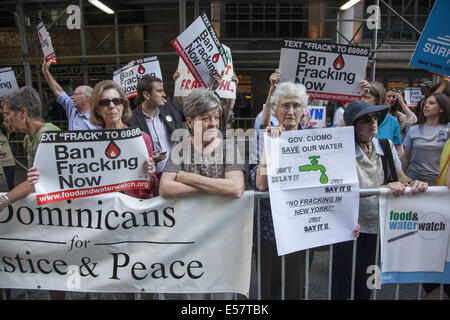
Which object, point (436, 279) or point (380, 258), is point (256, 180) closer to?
point (380, 258)

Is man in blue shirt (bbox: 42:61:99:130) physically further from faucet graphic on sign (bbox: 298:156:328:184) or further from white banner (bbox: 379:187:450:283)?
white banner (bbox: 379:187:450:283)

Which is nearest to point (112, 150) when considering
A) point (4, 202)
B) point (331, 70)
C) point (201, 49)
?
point (4, 202)

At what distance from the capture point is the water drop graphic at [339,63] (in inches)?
154

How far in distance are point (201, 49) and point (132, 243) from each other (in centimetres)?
277

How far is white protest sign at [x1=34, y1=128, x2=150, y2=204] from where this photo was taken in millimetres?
2244

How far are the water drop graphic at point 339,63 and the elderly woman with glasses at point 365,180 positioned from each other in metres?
1.48

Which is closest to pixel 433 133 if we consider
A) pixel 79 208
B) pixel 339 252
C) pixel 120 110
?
pixel 339 252

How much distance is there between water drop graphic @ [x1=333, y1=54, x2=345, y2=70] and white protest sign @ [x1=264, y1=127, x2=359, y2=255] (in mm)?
1836

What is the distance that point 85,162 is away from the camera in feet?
7.52

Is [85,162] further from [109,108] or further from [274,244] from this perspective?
[274,244]

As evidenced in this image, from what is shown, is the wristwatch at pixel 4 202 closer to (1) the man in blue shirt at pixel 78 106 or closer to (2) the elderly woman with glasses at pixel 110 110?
(2) the elderly woman with glasses at pixel 110 110

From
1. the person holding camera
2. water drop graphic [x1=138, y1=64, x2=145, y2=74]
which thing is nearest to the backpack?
the person holding camera

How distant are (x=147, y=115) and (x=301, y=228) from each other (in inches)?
85.5

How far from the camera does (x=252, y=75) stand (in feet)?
40.3
